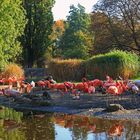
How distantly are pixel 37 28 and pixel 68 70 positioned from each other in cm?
2090

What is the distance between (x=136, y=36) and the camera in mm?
52594

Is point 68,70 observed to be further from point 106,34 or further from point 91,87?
point 106,34

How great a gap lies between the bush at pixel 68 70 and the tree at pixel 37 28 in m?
19.4

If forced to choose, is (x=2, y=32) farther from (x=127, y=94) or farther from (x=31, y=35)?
(x=31, y=35)

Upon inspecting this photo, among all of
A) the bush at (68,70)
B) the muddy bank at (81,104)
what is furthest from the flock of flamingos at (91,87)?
the bush at (68,70)

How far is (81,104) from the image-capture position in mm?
20672

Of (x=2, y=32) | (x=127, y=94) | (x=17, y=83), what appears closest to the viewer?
(x=127, y=94)

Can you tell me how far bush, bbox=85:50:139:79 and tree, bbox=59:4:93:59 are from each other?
1981 centimetres

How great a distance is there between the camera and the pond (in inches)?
552

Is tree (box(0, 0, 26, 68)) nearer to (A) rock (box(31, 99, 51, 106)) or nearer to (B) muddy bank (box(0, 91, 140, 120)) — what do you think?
(B) muddy bank (box(0, 91, 140, 120))

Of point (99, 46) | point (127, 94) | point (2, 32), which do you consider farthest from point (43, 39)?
point (127, 94)

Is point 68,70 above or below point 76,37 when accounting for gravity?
below

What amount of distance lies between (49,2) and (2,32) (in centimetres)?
2267

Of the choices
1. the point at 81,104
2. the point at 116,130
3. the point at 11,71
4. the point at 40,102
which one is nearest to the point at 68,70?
the point at 11,71
